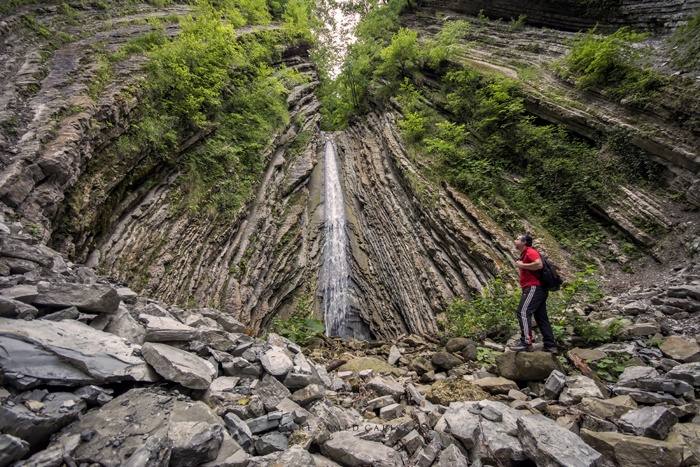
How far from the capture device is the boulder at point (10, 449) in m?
1.90

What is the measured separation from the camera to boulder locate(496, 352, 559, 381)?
4562 mm

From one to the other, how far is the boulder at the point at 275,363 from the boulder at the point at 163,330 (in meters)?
0.94

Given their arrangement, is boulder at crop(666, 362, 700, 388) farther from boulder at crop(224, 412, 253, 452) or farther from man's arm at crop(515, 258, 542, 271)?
boulder at crop(224, 412, 253, 452)

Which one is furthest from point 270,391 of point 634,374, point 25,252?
point 634,374

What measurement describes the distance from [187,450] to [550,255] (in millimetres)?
8797

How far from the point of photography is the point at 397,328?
12727 millimetres

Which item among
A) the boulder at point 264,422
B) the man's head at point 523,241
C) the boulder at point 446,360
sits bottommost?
the boulder at point 446,360

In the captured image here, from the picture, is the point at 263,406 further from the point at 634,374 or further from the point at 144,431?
the point at 634,374

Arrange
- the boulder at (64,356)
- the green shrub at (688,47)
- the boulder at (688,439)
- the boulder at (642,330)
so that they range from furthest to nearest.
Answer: the green shrub at (688,47) → the boulder at (642,330) → the boulder at (688,439) → the boulder at (64,356)

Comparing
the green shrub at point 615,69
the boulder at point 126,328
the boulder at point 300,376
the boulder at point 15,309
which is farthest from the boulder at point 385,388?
the green shrub at point 615,69

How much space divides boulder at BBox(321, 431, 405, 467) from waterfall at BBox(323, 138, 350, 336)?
33.6 feet

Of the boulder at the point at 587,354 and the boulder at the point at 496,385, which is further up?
the boulder at the point at 587,354

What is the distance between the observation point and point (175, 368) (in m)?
3.05

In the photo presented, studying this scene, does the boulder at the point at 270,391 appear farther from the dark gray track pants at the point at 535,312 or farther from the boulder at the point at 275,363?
the dark gray track pants at the point at 535,312
